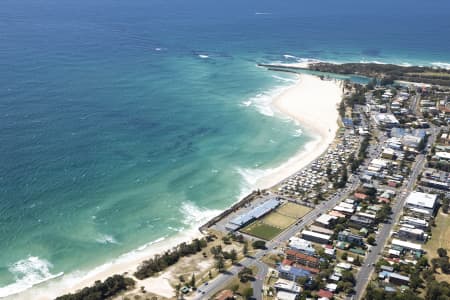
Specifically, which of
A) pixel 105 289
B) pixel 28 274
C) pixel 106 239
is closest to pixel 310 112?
pixel 106 239

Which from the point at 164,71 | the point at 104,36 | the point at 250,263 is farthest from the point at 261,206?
the point at 104,36

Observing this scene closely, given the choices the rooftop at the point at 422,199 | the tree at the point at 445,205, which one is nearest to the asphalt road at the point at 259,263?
the rooftop at the point at 422,199

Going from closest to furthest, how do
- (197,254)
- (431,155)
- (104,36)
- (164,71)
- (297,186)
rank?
(197,254), (297,186), (431,155), (164,71), (104,36)

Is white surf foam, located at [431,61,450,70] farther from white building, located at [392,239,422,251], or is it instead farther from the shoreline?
white building, located at [392,239,422,251]

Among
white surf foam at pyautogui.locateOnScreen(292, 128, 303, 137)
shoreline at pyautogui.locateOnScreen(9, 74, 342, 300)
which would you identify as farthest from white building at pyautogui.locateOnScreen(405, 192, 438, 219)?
white surf foam at pyautogui.locateOnScreen(292, 128, 303, 137)

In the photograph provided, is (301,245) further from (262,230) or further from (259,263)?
(262,230)

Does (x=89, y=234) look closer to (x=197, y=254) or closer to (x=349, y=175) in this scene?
(x=197, y=254)
